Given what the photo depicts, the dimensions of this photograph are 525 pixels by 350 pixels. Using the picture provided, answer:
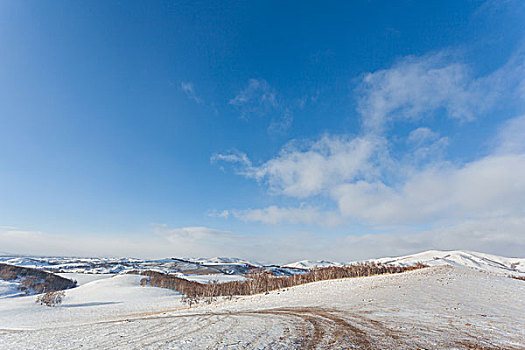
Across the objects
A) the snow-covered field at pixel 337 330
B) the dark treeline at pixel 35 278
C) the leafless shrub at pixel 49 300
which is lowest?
the dark treeline at pixel 35 278

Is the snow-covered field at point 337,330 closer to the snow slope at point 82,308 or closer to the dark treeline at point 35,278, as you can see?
the snow slope at point 82,308

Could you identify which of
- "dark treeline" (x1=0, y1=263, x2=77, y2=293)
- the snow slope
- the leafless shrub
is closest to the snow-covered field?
the snow slope

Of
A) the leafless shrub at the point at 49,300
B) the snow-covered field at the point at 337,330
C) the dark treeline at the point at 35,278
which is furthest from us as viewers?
the dark treeline at the point at 35,278

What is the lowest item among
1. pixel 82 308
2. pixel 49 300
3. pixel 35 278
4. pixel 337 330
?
pixel 35 278

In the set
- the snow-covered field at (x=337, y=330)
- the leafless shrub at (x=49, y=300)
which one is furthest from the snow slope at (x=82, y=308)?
the snow-covered field at (x=337, y=330)

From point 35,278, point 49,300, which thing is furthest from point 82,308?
point 35,278

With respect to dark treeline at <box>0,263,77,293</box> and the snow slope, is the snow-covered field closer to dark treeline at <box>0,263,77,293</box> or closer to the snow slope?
the snow slope

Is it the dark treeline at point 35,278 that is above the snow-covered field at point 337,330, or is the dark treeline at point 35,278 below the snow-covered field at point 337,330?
below

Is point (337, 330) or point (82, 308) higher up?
point (337, 330)

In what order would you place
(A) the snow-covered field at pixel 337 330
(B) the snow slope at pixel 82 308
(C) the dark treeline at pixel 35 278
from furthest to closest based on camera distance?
(C) the dark treeline at pixel 35 278, (B) the snow slope at pixel 82 308, (A) the snow-covered field at pixel 337 330

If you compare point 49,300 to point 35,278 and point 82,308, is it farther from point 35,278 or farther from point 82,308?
point 35,278

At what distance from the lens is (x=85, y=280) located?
87.2 m

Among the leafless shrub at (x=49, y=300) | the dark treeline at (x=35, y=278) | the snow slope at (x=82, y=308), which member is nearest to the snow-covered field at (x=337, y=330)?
the snow slope at (x=82, y=308)

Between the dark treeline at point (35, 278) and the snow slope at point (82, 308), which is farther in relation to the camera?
the dark treeline at point (35, 278)
